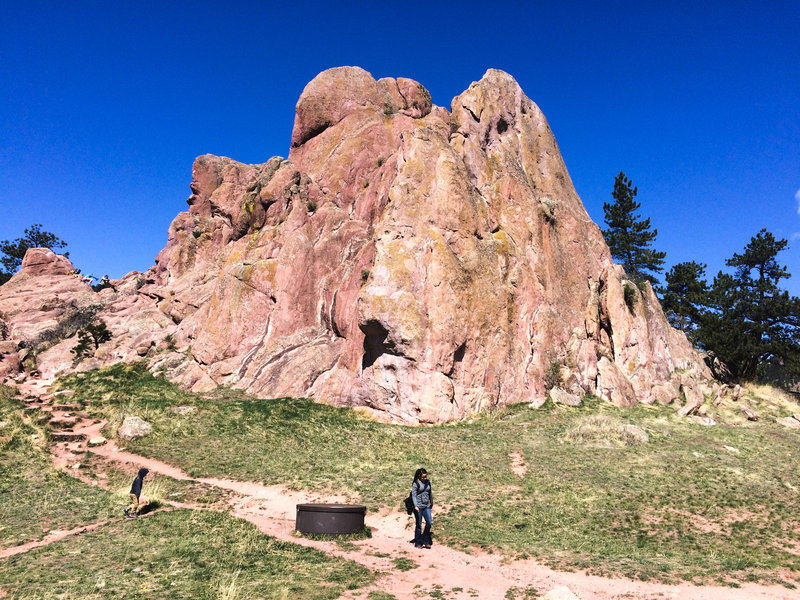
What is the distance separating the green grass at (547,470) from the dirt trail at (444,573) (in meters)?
0.77

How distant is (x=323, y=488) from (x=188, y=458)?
30.4 ft

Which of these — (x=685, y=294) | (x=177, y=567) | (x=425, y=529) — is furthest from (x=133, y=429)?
(x=685, y=294)

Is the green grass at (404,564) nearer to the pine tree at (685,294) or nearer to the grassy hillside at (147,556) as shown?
the grassy hillside at (147,556)

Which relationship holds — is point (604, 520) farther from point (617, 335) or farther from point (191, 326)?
point (191, 326)

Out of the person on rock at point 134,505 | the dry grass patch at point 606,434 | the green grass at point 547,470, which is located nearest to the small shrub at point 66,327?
the green grass at point 547,470

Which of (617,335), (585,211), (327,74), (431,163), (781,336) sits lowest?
(617,335)

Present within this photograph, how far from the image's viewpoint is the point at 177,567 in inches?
514

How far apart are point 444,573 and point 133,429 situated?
24.2m

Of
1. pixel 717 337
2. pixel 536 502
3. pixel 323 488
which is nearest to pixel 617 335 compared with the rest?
pixel 717 337

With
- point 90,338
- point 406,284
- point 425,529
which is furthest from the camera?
point 90,338

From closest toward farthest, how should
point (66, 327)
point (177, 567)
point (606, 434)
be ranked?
1. point (177, 567)
2. point (606, 434)
3. point (66, 327)

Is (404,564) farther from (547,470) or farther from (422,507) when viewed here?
(547,470)

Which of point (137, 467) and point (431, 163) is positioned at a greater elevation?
point (431, 163)

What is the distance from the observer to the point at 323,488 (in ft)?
73.5
